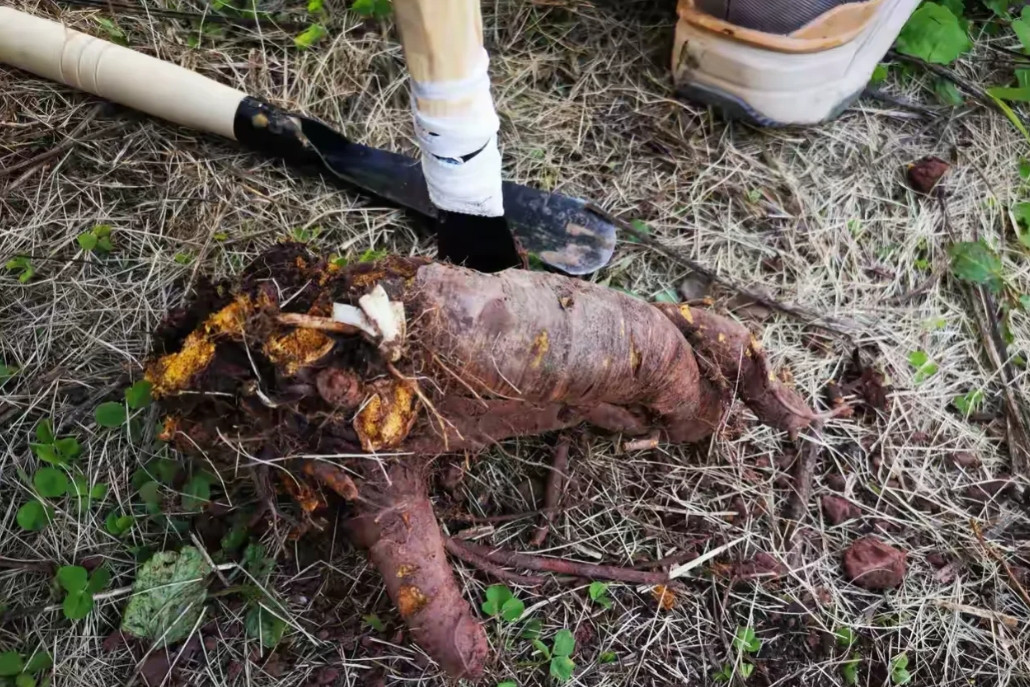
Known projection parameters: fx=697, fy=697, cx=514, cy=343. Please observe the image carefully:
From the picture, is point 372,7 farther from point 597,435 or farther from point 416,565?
point 416,565

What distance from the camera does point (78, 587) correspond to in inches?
43.2

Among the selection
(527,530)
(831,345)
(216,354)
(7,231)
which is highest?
(216,354)

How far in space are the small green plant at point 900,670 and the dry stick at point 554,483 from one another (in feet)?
2.13

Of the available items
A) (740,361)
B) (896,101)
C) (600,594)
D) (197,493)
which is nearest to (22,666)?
(197,493)

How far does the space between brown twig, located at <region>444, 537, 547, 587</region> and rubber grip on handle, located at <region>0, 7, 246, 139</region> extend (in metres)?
0.89

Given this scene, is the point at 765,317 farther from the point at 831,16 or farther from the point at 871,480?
the point at 831,16

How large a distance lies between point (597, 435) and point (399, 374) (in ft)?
1.77

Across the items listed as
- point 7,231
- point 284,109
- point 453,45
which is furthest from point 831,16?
point 7,231

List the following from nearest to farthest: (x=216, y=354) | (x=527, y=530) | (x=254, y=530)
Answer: (x=216, y=354), (x=254, y=530), (x=527, y=530)

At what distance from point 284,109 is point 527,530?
3.09 ft

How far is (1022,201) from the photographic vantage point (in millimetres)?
1628

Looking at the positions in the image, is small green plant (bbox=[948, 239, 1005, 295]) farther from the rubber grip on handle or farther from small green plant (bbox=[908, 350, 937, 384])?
the rubber grip on handle

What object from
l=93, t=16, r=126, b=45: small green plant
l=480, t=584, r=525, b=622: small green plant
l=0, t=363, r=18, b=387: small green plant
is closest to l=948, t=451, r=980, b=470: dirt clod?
l=480, t=584, r=525, b=622: small green plant

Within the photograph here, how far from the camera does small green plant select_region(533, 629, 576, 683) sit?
3.71 ft
